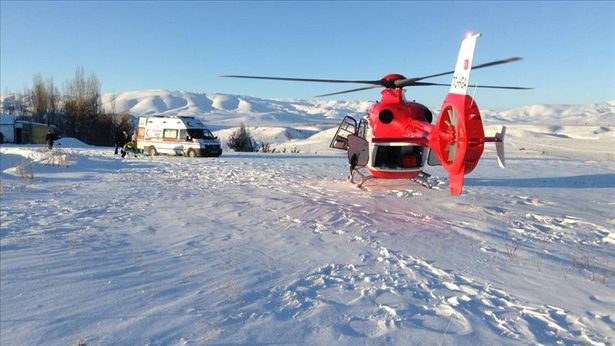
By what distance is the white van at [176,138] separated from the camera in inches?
933

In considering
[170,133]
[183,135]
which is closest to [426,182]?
[183,135]

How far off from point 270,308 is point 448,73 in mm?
6857

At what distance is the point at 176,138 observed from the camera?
24312mm

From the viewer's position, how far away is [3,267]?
5.12 meters

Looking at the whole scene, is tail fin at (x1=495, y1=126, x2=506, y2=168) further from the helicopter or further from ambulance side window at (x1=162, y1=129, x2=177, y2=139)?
ambulance side window at (x1=162, y1=129, x2=177, y2=139)

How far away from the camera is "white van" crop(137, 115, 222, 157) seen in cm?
2370

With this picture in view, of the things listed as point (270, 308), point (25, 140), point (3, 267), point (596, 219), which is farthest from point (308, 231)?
point (25, 140)

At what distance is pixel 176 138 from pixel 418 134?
17258 mm

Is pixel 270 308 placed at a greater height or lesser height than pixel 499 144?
lesser

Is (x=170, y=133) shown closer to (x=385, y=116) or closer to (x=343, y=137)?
(x=343, y=137)

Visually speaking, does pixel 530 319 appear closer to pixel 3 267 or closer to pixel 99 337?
pixel 99 337

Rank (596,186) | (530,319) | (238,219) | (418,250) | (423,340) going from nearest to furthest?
(423,340), (530,319), (418,250), (238,219), (596,186)

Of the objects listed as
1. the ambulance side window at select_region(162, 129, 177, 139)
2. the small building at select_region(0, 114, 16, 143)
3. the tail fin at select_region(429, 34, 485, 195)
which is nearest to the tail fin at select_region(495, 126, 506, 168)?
the tail fin at select_region(429, 34, 485, 195)

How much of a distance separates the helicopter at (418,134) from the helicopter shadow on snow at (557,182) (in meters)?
2.58
